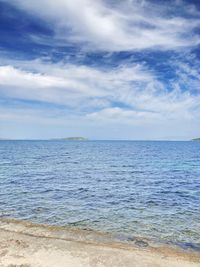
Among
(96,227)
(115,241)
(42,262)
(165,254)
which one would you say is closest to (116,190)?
(96,227)

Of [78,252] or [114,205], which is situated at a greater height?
[78,252]

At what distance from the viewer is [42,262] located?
32.4ft

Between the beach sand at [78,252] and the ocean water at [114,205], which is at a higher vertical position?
the beach sand at [78,252]

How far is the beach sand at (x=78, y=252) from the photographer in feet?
32.7

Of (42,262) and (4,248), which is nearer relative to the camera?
(42,262)

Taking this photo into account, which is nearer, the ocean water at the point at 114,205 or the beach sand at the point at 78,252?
the beach sand at the point at 78,252

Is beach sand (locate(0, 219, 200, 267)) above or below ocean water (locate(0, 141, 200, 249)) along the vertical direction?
above

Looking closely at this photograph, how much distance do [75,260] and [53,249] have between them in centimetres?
142

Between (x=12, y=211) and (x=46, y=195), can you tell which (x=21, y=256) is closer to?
(x=12, y=211)

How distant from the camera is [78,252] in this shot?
1089cm

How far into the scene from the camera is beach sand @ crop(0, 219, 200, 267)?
997 centimetres

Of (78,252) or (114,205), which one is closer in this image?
(78,252)

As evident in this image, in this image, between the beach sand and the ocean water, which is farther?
the ocean water

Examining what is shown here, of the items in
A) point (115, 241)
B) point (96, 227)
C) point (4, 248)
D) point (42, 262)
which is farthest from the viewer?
point (96, 227)
